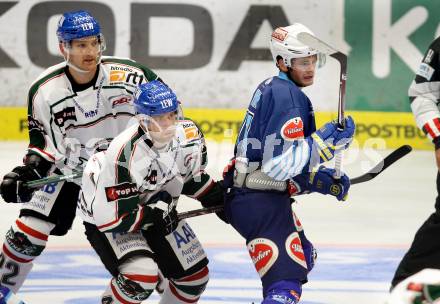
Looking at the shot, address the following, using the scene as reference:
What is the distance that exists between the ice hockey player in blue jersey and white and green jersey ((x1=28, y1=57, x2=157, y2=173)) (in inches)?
33.4

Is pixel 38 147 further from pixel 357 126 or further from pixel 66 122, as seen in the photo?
pixel 357 126

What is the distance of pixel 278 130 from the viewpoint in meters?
4.18

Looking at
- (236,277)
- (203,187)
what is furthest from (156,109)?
(236,277)

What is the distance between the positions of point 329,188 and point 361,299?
1.08 m

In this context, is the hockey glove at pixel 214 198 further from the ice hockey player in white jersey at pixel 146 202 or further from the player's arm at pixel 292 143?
the player's arm at pixel 292 143

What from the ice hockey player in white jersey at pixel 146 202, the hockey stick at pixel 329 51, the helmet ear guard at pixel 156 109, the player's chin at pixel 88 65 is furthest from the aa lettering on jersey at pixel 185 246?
the player's chin at pixel 88 65

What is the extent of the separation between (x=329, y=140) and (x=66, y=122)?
1363 millimetres

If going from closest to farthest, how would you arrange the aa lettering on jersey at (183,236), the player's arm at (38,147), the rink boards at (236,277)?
1. the aa lettering on jersey at (183,236)
2. the player's arm at (38,147)
3. the rink boards at (236,277)

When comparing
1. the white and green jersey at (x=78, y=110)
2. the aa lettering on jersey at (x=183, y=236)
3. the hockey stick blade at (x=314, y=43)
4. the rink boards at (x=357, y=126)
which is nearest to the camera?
the hockey stick blade at (x=314, y=43)

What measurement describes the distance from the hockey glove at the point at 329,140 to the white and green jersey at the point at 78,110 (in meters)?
1.13

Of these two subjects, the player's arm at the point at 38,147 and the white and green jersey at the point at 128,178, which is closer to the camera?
the white and green jersey at the point at 128,178

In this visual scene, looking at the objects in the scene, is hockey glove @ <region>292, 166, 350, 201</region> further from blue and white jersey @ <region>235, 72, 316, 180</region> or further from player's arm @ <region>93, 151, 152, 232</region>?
player's arm @ <region>93, 151, 152, 232</region>

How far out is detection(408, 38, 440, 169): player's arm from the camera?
14.9ft

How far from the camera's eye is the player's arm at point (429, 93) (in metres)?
4.55
